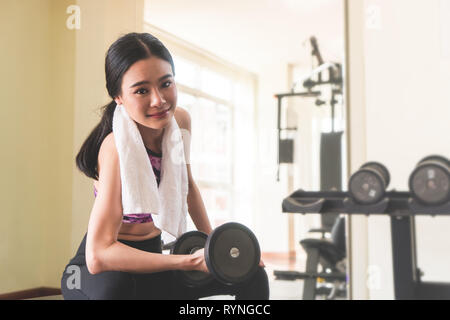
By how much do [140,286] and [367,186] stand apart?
850 millimetres

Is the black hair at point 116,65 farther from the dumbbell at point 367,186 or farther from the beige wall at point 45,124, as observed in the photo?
the dumbbell at point 367,186

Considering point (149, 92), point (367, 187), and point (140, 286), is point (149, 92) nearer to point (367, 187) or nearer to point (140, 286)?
point (140, 286)

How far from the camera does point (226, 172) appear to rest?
2.04 meters

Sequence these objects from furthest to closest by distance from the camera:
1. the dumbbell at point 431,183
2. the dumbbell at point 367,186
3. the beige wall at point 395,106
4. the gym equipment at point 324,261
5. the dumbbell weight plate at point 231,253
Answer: the gym equipment at point 324,261
the beige wall at point 395,106
the dumbbell at point 367,186
the dumbbell at point 431,183
the dumbbell weight plate at point 231,253

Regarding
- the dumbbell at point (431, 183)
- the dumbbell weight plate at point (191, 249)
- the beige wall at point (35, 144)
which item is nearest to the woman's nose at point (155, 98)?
the dumbbell weight plate at point (191, 249)

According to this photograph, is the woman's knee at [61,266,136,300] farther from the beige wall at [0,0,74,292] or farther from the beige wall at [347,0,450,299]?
the beige wall at [347,0,450,299]

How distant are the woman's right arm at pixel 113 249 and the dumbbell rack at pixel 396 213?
30.9 inches

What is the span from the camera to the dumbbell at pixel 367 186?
1.49m

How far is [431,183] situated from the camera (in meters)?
1.40

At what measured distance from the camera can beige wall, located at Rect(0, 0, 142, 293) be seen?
145 cm

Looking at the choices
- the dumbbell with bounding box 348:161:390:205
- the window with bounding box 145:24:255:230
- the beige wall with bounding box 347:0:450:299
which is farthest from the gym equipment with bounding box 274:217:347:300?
the dumbbell with bounding box 348:161:390:205

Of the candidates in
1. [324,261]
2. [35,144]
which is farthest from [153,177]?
[324,261]

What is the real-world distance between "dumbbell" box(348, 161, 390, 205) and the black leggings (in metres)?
0.62
